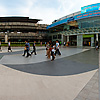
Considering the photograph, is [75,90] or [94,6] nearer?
[75,90]

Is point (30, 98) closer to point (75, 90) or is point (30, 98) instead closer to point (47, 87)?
point (47, 87)

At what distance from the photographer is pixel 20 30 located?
45.9 m

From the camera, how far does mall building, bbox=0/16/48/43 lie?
42.2m

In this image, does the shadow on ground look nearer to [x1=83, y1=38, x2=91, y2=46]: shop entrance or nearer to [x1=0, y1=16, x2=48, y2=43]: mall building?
[x1=83, y1=38, x2=91, y2=46]: shop entrance

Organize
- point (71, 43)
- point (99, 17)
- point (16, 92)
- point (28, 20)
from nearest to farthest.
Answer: point (16, 92)
point (99, 17)
point (71, 43)
point (28, 20)

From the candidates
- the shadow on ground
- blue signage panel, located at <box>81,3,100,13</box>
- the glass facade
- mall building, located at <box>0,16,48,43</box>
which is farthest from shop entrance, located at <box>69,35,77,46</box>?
the shadow on ground

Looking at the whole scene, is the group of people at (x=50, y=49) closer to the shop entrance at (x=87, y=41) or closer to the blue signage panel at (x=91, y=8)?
the blue signage panel at (x=91, y=8)

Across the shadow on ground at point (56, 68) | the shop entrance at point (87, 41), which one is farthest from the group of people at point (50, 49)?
the shop entrance at point (87, 41)

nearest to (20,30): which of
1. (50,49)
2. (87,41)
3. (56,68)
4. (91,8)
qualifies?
(87,41)

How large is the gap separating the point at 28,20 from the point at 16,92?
47.5 meters

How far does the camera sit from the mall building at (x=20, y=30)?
42.2 metres

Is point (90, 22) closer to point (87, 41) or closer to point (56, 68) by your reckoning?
point (87, 41)

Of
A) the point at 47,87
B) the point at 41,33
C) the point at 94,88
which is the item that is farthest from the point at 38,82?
the point at 41,33

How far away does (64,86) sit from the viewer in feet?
10.8
